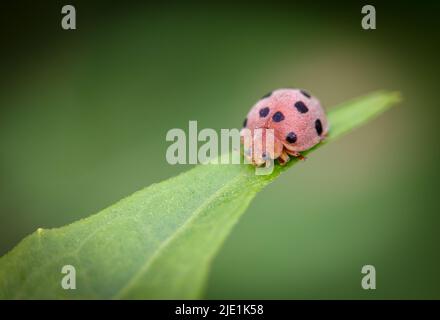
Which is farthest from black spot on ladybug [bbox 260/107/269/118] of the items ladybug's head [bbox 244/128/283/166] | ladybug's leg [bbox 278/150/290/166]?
ladybug's leg [bbox 278/150/290/166]

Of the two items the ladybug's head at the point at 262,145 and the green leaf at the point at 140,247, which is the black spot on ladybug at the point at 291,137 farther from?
→ the green leaf at the point at 140,247

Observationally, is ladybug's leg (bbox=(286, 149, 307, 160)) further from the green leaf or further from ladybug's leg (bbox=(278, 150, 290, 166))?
the green leaf

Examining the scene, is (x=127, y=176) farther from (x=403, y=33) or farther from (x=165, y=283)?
(x=403, y=33)

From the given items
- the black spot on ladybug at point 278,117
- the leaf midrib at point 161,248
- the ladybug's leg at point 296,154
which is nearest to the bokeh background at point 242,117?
the ladybug's leg at point 296,154

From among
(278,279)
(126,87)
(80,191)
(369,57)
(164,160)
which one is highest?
(369,57)

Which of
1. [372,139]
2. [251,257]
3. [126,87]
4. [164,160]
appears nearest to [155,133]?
[164,160]
